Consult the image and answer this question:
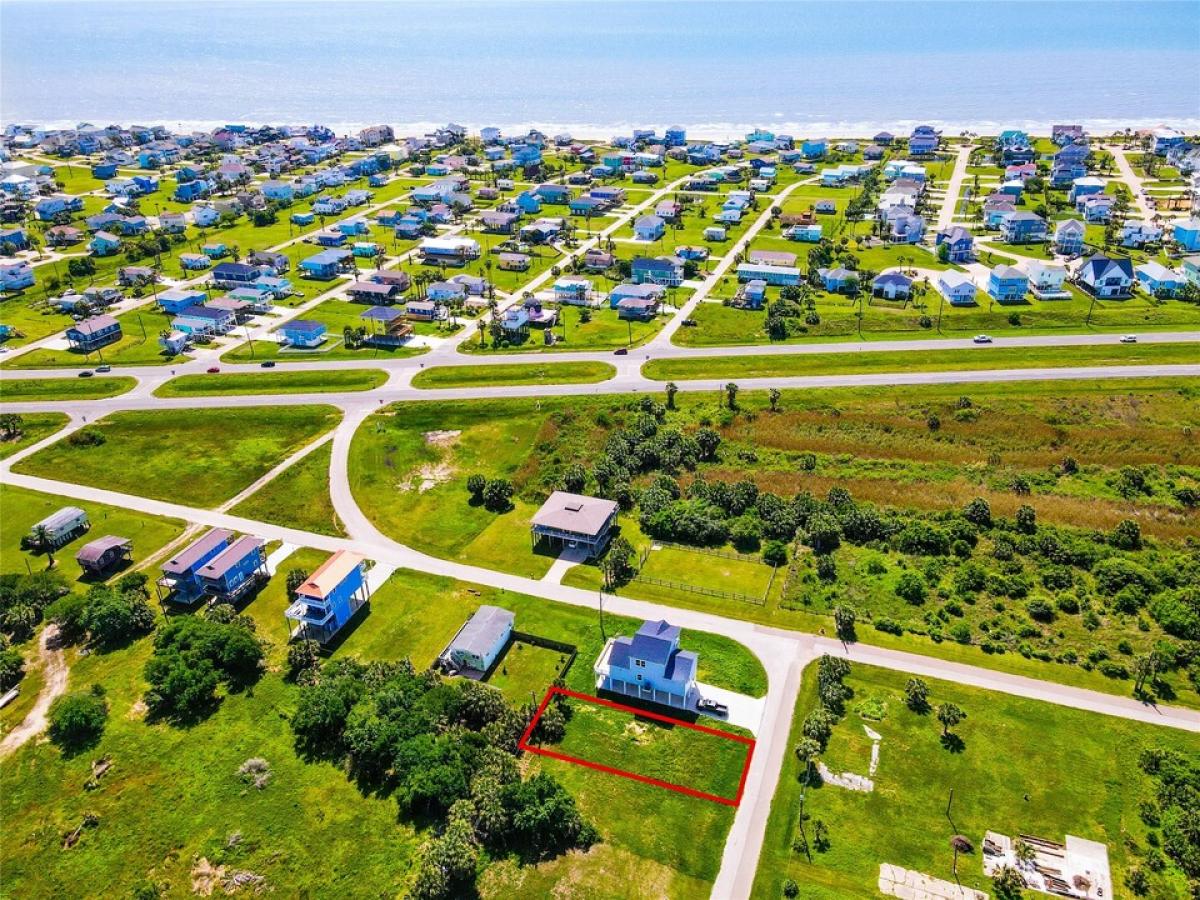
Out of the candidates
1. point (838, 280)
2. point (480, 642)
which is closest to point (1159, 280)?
point (838, 280)

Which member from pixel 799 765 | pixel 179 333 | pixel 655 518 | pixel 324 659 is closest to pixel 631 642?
pixel 799 765

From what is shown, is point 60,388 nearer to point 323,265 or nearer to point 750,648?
point 323,265

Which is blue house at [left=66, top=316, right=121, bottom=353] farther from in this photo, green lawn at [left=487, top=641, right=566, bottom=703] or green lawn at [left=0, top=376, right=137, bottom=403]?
green lawn at [left=487, top=641, right=566, bottom=703]

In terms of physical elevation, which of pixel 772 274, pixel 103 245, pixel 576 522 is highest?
pixel 772 274

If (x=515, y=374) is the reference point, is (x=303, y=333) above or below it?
above

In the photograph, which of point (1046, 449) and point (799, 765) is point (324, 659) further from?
point (1046, 449)

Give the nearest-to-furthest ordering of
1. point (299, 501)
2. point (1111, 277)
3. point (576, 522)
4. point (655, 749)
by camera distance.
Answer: point (655, 749) < point (576, 522) < point (299, 501) < point (1111, 277)

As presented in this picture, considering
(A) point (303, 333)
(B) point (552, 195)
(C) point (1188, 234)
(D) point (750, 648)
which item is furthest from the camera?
(B) point (552, 195)
